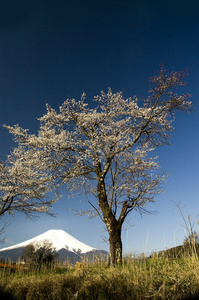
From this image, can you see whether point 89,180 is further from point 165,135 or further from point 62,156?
point 165,135

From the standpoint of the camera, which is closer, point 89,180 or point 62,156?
point 62,156

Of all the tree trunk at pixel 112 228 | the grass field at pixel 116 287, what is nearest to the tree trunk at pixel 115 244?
the tree trunk at pixel 112 228

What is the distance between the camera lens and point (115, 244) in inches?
372

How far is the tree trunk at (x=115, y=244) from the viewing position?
30.0ft

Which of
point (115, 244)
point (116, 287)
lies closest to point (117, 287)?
point (116, 287)

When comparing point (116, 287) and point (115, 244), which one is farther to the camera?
point (115, 244)

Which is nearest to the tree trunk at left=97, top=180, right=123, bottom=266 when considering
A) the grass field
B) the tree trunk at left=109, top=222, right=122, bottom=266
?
the tree trunk at left=109, top=222, right=122, bottom=266

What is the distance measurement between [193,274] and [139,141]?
7727mm

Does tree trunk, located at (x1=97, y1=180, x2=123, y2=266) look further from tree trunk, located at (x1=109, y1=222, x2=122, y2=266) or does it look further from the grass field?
the grass field

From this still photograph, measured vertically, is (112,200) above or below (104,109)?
below

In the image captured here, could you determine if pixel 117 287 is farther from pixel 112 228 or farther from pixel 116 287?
pixel 112 228

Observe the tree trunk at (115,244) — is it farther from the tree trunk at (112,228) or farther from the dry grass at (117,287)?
the dry grass at (117,287)

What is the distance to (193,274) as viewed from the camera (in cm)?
488

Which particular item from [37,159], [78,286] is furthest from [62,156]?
[78,286]
